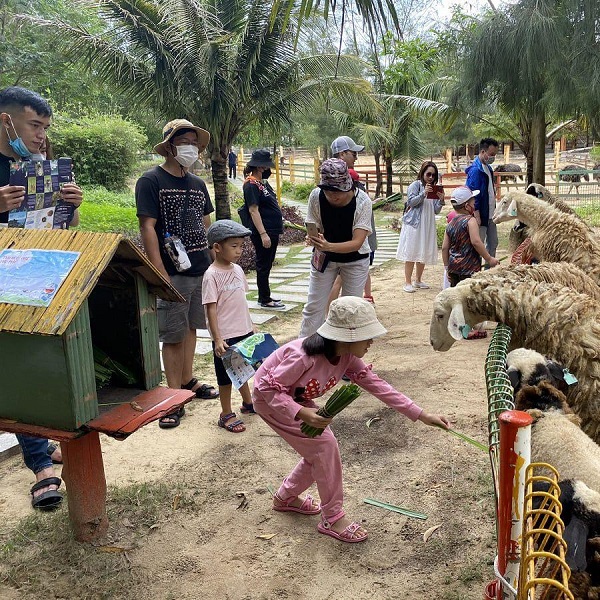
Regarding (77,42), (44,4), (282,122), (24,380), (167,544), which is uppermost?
(44,4)

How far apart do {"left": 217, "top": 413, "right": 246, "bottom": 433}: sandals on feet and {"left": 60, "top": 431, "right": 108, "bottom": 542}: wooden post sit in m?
1.30

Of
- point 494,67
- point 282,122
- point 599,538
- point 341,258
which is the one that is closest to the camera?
point 599,538

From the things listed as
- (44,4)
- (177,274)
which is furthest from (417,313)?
(44,4)

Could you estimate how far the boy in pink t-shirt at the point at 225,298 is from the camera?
4070mm

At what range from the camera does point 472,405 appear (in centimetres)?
452

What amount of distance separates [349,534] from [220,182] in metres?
9.29

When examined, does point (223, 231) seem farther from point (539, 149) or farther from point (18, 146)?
point (539, 149)

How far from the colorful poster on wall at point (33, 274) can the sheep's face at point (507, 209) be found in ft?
13.7

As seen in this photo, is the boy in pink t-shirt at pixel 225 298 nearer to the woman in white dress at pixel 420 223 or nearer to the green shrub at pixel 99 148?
the woman in white dress at pixel 420 223

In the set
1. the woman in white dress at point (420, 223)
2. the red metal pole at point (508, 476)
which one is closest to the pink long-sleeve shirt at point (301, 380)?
the red metal pole at point (508, 476)

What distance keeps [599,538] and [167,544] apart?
2150 millimetres

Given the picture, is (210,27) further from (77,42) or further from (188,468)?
(188,468)

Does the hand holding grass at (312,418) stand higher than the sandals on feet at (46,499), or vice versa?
the hand holding grass at (312,418)

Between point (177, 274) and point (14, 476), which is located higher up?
point (177, 274)
